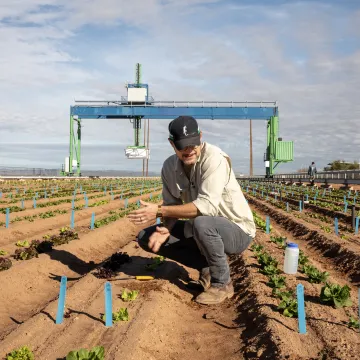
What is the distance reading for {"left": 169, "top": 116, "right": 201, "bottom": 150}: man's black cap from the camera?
457 cm

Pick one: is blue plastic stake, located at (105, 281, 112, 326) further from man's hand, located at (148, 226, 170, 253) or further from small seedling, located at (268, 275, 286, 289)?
small seedling, located at (268, 275, 286, 289)

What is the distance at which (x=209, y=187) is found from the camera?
473cm

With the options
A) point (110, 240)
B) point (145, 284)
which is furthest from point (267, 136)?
point (145, 284)

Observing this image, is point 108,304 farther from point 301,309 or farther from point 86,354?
point 301,309

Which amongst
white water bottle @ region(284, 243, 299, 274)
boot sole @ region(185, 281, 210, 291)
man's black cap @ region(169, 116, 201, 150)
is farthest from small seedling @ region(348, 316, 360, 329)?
man's black cap @ region(169, 116, 201, 150)

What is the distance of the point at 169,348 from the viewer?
4.24 m

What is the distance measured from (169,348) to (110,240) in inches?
276

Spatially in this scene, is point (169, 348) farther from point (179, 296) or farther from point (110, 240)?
point (110, 240)

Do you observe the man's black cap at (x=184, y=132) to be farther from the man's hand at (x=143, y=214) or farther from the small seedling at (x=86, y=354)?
the small seedling at (x=86, y=354)

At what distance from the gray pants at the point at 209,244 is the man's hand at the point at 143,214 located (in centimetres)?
53

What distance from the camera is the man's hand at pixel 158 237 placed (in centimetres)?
523

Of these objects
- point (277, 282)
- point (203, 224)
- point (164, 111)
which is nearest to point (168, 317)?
point (203, 224)

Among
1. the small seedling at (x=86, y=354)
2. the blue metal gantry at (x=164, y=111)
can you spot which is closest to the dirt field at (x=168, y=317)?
the small seedling at (x=86, y=354)

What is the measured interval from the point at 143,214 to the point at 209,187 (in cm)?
73
